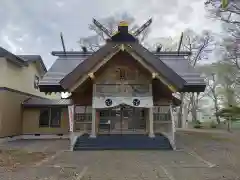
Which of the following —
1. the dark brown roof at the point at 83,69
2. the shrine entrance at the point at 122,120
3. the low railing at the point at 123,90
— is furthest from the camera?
the shrine entrance at the point at 122,120

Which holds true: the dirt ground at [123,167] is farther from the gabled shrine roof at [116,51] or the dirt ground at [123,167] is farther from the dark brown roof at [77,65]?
the dark brown roof at [77,65]

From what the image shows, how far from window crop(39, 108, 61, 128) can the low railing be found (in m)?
7.73

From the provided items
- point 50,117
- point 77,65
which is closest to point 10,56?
point 77,65

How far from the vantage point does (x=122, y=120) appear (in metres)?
16.2

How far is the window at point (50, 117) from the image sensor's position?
69.1 ft

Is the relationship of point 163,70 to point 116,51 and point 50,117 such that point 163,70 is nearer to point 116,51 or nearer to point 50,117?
point 116,51

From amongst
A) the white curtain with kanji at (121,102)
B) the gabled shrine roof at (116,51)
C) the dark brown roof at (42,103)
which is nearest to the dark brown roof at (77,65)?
the gabled shrine roof at (116,51)

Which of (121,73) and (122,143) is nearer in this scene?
(122,143)

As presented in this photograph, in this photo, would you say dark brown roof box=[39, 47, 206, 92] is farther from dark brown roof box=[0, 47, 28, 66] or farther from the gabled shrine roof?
dark brown roof box=[0, 47, 28, 66]

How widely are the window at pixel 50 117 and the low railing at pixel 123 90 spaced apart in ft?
25.4

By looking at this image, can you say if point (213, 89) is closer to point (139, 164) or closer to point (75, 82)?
point (75, 82)

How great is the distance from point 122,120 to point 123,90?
228 centimetres

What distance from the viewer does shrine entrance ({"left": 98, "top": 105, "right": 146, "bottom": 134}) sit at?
15998 millimetres

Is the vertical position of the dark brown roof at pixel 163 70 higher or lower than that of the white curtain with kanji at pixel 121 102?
higher
